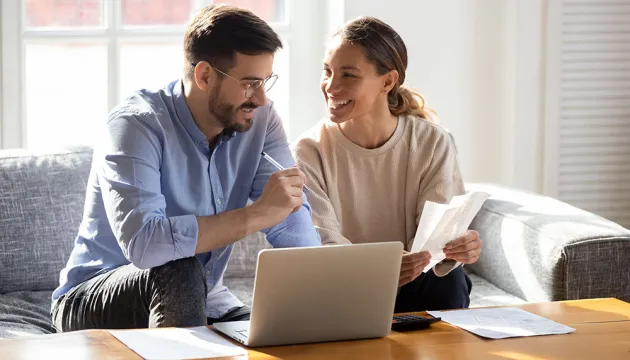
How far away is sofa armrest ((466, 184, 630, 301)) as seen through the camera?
8.00 feet

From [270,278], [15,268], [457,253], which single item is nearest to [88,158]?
[15,268]

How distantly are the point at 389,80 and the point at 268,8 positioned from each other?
3.28ft

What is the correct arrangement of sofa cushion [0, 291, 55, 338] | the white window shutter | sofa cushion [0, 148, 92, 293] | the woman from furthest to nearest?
the white window shutter, sofa cushion [0, 148, 92, 293], the woman, sofa cushion [0, 291, 55, 338]

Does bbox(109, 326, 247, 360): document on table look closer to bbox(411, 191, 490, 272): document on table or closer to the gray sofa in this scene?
bbox(411, 191, 490, 272): document on table

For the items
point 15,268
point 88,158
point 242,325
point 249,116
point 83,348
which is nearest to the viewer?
point 83,348

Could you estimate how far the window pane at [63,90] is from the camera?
10.6 feet

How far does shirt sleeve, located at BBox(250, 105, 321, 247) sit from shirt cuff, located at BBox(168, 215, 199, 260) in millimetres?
319

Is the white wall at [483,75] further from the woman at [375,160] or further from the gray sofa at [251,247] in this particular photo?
the woman at [375,160]

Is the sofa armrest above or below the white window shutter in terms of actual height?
below

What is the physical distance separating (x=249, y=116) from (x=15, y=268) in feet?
2.83

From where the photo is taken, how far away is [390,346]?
168cm

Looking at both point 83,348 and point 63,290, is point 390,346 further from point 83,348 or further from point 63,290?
point 63,290

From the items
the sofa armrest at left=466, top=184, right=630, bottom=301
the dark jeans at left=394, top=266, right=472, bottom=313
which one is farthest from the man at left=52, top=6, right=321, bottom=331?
the sofa armrest at left=466, top=184, right=630, bottom=301

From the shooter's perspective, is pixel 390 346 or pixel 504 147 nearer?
pixel 390 346
